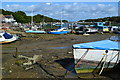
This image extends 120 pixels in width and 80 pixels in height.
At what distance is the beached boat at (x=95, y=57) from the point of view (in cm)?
1098

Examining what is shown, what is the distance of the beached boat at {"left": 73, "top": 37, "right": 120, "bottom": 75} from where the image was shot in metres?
11.0

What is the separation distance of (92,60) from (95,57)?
284 millimetres

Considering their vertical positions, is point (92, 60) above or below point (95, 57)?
below

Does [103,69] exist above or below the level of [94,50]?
below

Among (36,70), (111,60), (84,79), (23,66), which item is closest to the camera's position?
(84,79)

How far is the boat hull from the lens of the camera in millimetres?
11008

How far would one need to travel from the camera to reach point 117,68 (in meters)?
11.4

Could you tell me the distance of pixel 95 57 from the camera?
11055 millimetres

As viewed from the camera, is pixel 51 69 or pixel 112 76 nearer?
pixel 112 76

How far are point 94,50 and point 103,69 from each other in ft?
4.90

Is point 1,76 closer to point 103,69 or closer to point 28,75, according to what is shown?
point 28,75

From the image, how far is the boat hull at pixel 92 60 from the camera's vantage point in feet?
36.1

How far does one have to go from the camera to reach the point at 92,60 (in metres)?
11.1

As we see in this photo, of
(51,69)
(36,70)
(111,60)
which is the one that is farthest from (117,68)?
(36,70)
